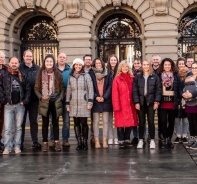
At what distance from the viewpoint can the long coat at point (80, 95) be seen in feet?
28.0

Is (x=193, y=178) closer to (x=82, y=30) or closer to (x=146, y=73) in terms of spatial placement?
(x=146, y=73)

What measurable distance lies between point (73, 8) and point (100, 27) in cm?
268

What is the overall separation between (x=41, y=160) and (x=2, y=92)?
1.83 metres

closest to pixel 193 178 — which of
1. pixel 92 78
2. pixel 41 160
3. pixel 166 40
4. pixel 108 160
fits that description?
pixel 108 160

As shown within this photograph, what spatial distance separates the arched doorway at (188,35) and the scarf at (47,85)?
14.6m

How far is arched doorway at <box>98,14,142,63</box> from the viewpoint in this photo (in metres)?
22.4

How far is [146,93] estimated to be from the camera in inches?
339

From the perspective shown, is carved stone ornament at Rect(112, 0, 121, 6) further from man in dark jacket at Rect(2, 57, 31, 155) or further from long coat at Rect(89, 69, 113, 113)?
man in dark jacket at Rect(2, 57, 31, 155)

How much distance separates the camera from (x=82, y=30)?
20.7 meters

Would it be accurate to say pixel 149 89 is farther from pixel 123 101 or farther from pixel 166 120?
pixel 166 120

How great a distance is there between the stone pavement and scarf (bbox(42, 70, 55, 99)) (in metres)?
1.32

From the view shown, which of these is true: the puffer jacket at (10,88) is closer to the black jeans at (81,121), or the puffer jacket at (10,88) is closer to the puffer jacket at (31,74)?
the puffer jacket at (31,74)

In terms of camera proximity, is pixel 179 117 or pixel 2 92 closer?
pixel 2 92

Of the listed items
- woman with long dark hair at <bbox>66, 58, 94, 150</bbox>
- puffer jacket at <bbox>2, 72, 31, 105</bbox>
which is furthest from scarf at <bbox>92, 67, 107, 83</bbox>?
puffer jacket at <bbox>2, 72, 31, 105</bbox>
